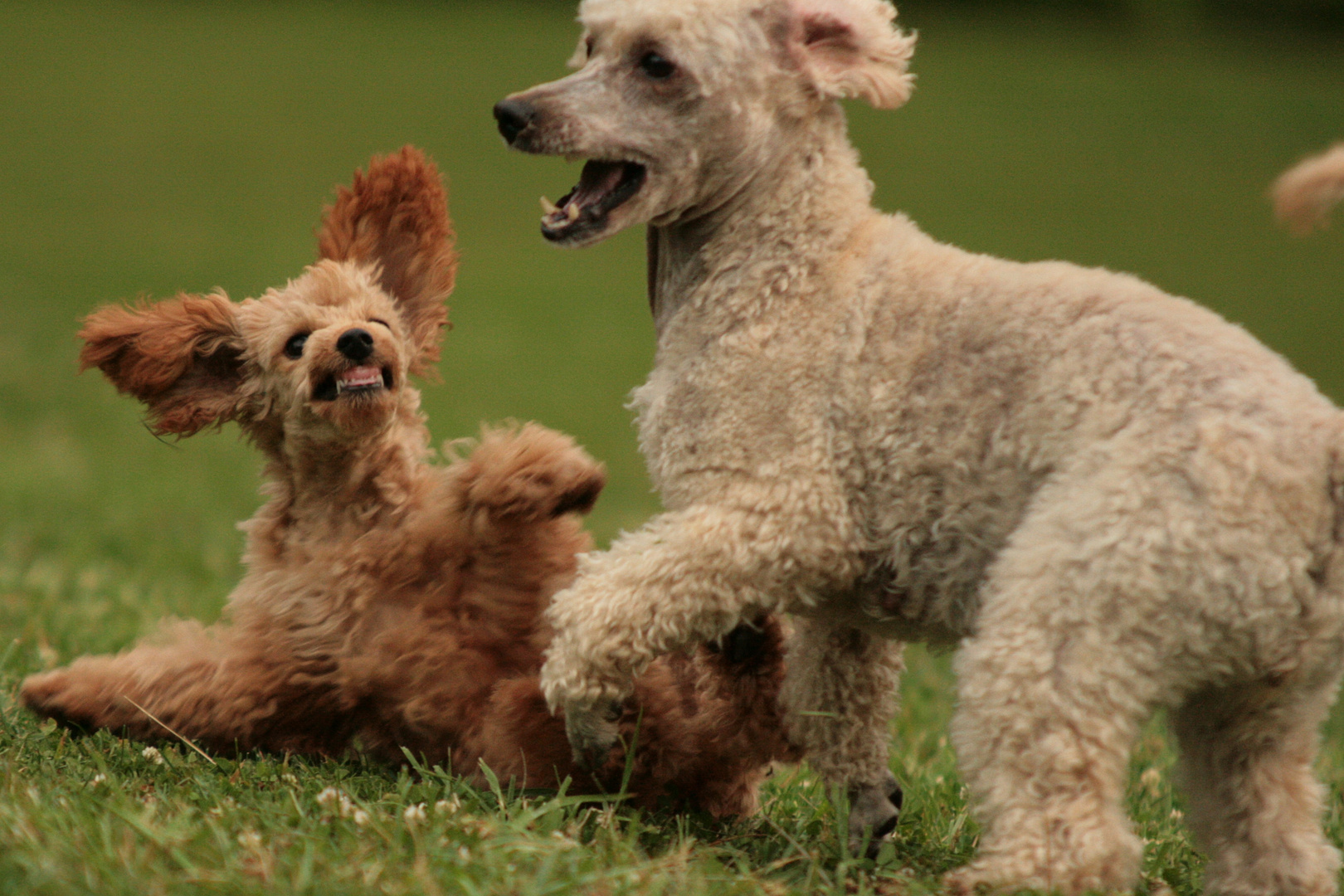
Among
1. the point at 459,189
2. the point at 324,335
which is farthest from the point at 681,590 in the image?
the point at 459,189

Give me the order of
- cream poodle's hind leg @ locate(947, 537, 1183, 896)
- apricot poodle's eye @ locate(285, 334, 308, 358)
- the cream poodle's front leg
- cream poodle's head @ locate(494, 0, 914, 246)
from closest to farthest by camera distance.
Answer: cream poodle's hind leg @ locate(947, 537, 1183, 896)
the cream poodle's front leg
cream poodle's head @ locate(494, 0, 914, 246)
apricot poodle's eye @ locate(285, 334, 308, 358)

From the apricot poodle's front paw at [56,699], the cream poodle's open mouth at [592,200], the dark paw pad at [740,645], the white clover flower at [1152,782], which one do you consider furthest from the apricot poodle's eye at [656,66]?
the white clover flower at [1152,782]

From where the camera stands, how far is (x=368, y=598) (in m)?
4.07

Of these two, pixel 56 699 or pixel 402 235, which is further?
pixel 402 235

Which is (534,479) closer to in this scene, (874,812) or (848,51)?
(874,812)

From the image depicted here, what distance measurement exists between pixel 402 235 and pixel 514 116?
0.99 meters

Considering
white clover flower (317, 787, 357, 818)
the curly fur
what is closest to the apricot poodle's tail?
the curly fur

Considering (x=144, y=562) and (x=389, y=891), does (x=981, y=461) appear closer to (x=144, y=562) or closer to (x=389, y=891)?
(x=389, y=891)

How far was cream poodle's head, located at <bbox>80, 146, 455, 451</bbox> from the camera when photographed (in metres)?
4.13

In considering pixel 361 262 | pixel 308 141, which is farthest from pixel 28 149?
pixel 361 262

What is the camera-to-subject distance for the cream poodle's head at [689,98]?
372cm

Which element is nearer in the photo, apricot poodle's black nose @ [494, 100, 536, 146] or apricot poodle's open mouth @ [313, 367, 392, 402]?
apricot poodle's black nose @ [494, 100, 536, 146]

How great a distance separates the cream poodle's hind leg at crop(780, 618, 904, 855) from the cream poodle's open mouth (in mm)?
1151

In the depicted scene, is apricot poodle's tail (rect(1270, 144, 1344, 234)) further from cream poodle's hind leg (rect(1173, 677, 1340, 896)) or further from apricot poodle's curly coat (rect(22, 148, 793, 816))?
apricot poodle's curly coat (rect(22, 148, 793, 816))
